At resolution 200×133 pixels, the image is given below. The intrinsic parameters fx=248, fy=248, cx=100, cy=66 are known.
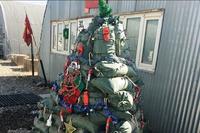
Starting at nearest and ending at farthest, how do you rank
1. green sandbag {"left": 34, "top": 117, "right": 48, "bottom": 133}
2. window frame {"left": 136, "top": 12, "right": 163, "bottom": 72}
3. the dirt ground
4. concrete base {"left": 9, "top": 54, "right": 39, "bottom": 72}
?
1. green sandbag {"left": 34, "top": 117, "right": 48, "bottom": 133}
2. window frame {"left": 136, "top": 12, "right": 163, "bottom": 72}
3. the dirt ground
4. concrete base {"left": 9, "top": 54, "right": 39, "bottom": 72}

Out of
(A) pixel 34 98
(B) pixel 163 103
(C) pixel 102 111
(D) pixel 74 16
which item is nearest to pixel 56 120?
(C) pixel 102 111

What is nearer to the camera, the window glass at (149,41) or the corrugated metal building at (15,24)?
the window glass at (149,41)

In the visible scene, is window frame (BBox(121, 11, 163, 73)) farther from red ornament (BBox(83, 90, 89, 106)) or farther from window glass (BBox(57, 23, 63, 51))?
window glass (BBox(57, 23, 63, 51))

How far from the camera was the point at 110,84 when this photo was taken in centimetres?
378

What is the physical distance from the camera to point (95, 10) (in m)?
7.75

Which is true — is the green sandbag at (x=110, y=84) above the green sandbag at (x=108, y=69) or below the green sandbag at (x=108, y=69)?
below

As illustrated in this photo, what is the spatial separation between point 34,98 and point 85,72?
15.8ft

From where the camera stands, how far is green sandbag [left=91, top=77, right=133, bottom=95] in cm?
377

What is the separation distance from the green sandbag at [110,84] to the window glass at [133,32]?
7.27ft

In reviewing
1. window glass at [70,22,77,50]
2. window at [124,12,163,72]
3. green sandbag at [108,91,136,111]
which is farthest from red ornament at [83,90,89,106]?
window glass at [70,22,77,50]

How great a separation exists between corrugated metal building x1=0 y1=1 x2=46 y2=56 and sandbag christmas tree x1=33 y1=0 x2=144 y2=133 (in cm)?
1570

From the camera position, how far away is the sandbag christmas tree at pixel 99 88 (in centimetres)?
387

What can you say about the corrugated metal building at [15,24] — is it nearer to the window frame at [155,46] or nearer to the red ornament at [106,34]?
the window frame at [155,46]

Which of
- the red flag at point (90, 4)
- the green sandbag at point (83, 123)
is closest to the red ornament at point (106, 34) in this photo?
the green sandbag at point (83, 123)
